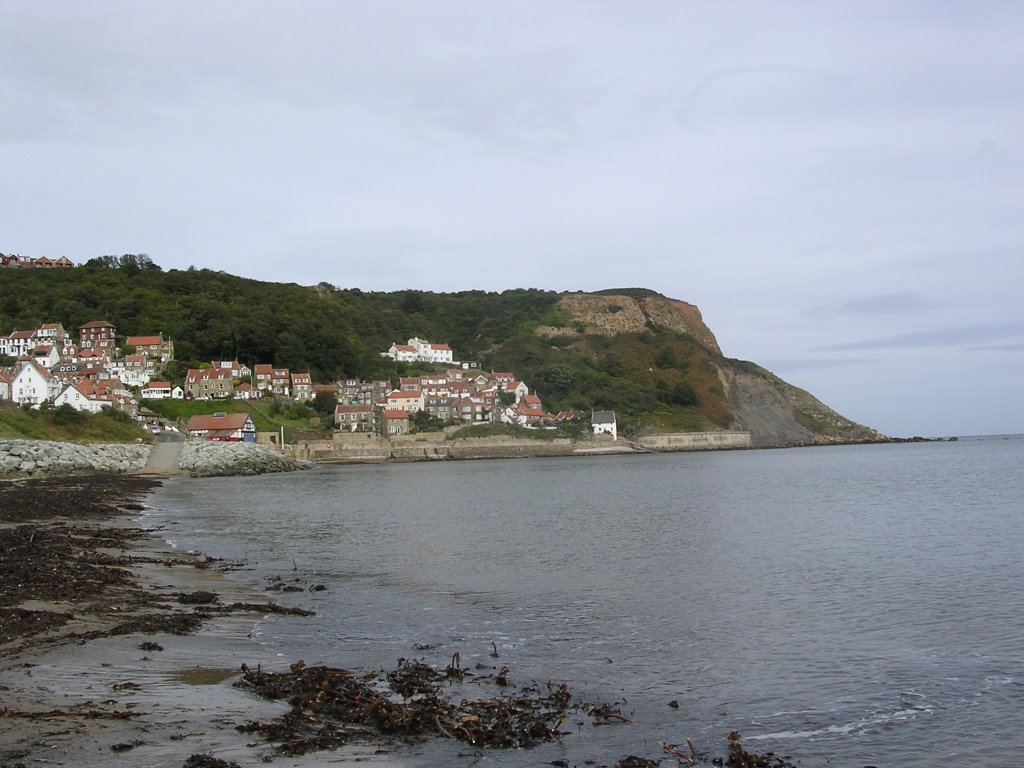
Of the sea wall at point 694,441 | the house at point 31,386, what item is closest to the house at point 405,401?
the sea wall at point 694,441

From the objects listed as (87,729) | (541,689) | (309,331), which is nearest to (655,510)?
(541,689)

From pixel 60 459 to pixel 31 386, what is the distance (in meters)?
37.5

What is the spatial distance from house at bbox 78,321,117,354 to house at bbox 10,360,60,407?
23113mm

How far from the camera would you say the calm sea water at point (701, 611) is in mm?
8805

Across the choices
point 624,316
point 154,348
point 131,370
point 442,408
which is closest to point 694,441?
point 442,408

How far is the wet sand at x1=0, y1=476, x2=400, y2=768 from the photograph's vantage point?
268 inches

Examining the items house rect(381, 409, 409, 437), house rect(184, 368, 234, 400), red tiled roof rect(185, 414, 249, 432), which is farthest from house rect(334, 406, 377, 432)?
red tiled roof rect(185, 414, 249, 432)

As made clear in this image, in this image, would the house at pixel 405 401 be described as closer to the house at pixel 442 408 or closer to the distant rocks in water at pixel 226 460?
the house at pixel 442 408

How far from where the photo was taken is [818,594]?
53.0 ft

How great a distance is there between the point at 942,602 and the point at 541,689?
9.03 metres

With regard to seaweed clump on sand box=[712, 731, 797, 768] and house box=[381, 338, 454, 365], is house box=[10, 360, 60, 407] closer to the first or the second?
house box=[381, 338, 454, 365]

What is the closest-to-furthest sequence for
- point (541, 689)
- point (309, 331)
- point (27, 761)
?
point (27, 761), point (541, 689), point (309, 331)

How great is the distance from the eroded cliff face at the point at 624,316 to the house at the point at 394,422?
56.8 m

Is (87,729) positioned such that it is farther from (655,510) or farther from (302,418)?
(302,418)
